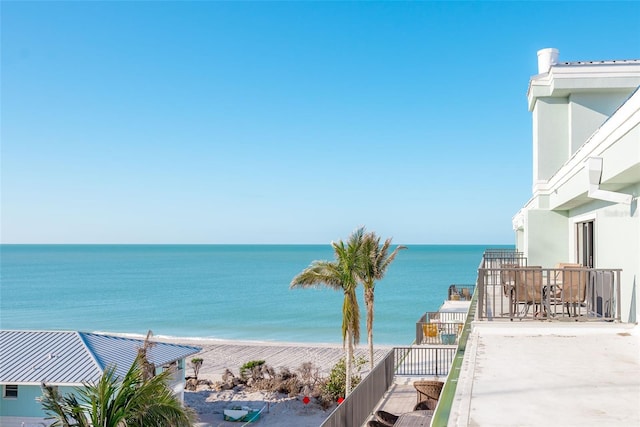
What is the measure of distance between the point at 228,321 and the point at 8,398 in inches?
1774

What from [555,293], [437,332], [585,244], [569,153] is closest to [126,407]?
[555,293]

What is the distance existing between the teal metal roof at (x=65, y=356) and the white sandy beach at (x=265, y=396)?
132 inches

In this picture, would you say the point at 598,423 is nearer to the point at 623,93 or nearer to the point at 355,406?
the point at 355,406

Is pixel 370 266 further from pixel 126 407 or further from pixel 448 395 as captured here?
pixel 448 395

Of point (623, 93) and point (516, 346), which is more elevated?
point (623, 93)

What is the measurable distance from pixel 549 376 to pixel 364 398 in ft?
21.2

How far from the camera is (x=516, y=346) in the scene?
7941 millimetres

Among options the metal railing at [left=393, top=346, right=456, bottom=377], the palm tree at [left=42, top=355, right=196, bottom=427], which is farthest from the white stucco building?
the palm tree at [left=42, top=355, right=196, bottom=427]

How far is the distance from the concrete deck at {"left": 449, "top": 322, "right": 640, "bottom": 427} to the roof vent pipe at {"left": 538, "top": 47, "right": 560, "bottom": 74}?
9.72 metres

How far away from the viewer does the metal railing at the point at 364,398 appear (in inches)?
401

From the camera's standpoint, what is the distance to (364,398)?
39.8 feet

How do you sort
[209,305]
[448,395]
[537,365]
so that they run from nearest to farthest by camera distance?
[448,395] → [537,365] → [209,305]

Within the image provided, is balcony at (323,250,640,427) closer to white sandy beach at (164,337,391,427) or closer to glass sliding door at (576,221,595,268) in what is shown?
glass sliding door at (576,221,595,268)

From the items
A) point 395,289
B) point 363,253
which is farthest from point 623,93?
point 395,289
